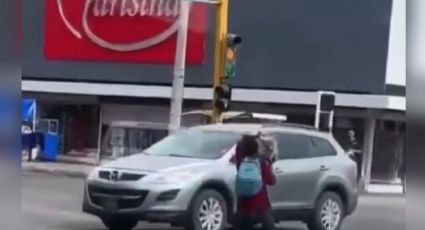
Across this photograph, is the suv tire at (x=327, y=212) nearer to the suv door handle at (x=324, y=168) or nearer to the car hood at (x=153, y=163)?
the suv door handle at (x=324, y=168)

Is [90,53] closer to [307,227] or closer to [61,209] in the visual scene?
[61,209]

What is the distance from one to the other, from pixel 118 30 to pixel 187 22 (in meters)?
0.36

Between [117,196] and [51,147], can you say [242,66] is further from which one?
[51,147]

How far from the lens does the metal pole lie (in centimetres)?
465

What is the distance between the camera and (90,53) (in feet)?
15.4

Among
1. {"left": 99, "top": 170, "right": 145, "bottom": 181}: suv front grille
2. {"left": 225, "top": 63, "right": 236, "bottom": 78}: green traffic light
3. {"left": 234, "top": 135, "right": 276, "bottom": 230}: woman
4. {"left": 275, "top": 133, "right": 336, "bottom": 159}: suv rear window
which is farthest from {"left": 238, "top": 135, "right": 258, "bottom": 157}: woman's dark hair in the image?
{"left": 225, "top": 63, "right": 236, "bottom": 78}: green traffic light

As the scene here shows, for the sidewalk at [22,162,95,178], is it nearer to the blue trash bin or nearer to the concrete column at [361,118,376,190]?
the blue trash bin

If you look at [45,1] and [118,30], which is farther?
[118,30]

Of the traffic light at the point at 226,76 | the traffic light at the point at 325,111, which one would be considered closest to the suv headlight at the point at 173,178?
the traffic light at the point at 325,111

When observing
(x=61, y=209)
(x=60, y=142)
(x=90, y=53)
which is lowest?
(x=61, y=209)

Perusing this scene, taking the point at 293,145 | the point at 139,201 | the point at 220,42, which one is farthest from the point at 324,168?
the point at 220,42

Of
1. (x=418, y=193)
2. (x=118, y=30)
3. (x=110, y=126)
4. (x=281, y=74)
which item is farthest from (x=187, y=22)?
(x=281, y=74)

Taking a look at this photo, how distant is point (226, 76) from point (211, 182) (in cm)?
277

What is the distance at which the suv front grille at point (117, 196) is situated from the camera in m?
4.30
